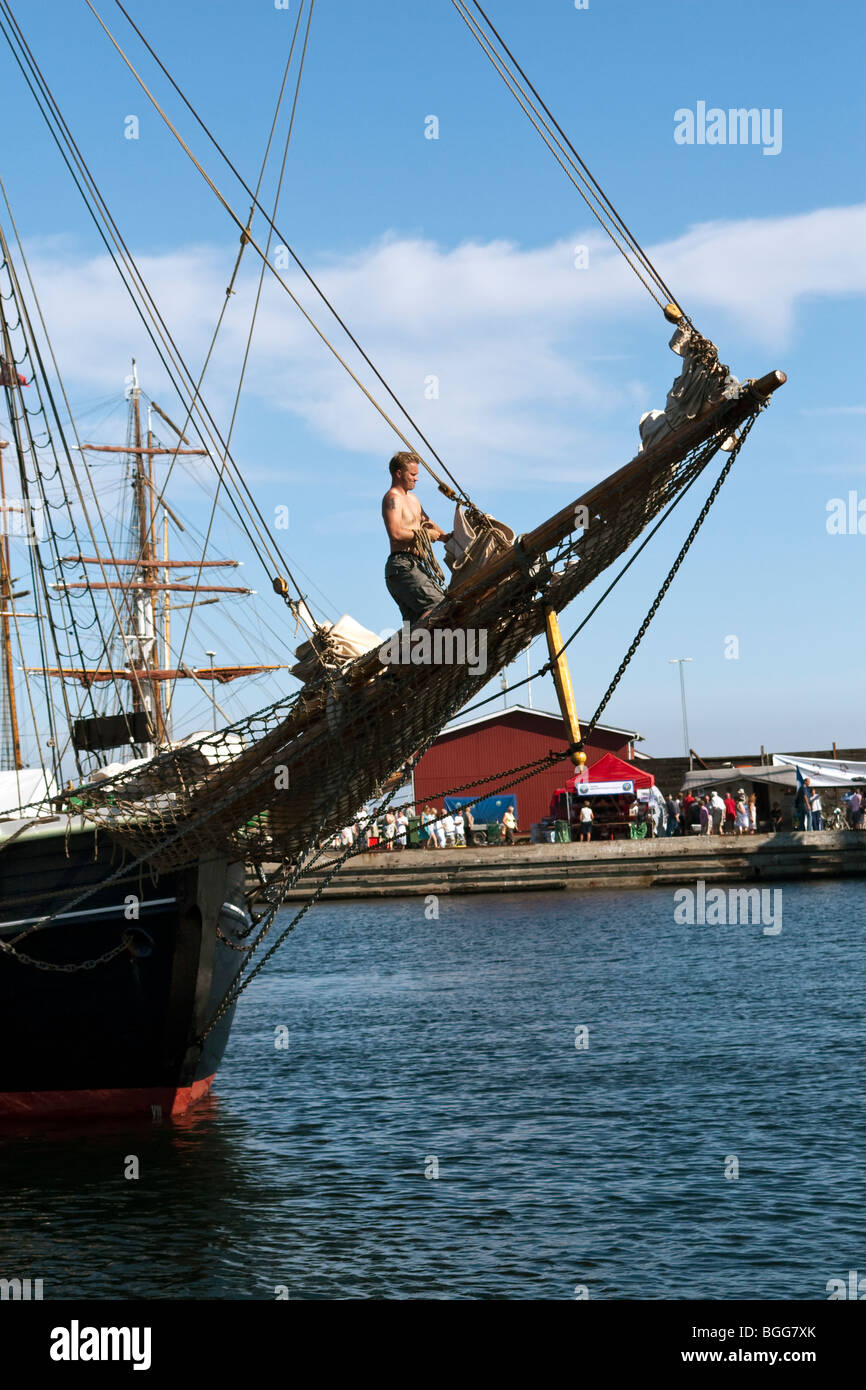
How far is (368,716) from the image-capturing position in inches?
519

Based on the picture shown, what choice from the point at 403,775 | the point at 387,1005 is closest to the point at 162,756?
the point at 403,775

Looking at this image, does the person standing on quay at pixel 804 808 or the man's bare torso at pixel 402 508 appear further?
the person standing on quay at pixel 804 808

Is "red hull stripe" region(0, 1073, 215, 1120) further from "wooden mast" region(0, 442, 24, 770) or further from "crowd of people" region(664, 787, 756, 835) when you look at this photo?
"crowd of people" region(664, 787, 756, 835)

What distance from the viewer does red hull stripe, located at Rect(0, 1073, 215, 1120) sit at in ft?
49.5

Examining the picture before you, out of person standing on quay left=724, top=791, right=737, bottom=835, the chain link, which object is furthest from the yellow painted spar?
person standing on quay left=724, top=791, right=737, bottom=835

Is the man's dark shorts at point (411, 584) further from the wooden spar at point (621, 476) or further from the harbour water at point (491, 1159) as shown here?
the harbour water at point (491, 1159)

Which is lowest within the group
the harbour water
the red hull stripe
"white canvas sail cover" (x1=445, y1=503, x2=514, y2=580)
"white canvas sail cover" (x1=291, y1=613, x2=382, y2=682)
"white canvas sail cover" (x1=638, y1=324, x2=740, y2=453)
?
the harbour water

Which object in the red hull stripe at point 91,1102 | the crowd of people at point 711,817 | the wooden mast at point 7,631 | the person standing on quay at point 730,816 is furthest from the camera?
the person standing on quay at point 730,816

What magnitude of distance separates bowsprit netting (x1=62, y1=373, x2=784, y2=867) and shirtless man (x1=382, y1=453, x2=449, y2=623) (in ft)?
0.69

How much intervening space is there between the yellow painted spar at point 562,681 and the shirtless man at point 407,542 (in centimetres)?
95

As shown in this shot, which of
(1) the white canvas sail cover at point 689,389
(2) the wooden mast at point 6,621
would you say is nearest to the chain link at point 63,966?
(1) the white canvas sail cover at point 689,389

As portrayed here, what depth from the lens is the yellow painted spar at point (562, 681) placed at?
38.8 feet
